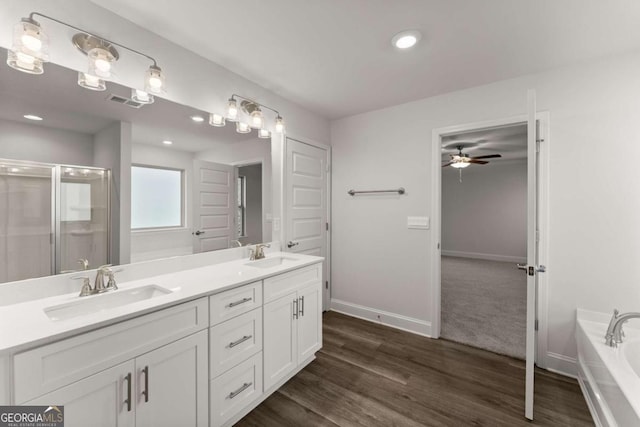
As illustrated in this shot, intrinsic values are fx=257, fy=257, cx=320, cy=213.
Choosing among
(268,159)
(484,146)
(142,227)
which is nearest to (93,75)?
(142,227)

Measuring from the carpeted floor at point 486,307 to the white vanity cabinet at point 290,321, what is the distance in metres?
1.49

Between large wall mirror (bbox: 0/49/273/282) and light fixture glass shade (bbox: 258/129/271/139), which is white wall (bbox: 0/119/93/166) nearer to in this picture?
large wall mirror (bbox: 0/49/273/282)

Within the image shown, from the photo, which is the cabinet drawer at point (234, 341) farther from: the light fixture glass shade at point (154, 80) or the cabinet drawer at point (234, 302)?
the light fixture glass shade at point (154, 80)

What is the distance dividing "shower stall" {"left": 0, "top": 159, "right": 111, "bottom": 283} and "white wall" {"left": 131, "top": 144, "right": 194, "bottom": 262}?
0.18 meters

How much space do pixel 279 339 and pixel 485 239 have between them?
6637 millimetres

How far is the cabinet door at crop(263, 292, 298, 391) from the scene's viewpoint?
5.80 feet

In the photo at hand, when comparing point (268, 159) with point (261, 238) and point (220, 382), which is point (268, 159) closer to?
point (261, 238)

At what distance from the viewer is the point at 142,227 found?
5.57 ft

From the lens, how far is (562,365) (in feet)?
6.80

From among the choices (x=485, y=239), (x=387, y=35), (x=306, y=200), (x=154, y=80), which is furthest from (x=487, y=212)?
(x=154, y=80)

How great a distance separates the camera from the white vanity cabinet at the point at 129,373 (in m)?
0.93

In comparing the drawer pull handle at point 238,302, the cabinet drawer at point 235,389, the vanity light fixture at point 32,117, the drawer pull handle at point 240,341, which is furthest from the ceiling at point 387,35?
the cabinet drawer at point 235,389

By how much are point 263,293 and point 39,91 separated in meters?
1.63

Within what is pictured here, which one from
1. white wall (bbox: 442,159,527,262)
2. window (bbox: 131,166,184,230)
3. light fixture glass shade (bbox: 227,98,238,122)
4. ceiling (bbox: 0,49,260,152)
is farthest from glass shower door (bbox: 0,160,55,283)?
white wall (bbox: 442,159,527,262)
